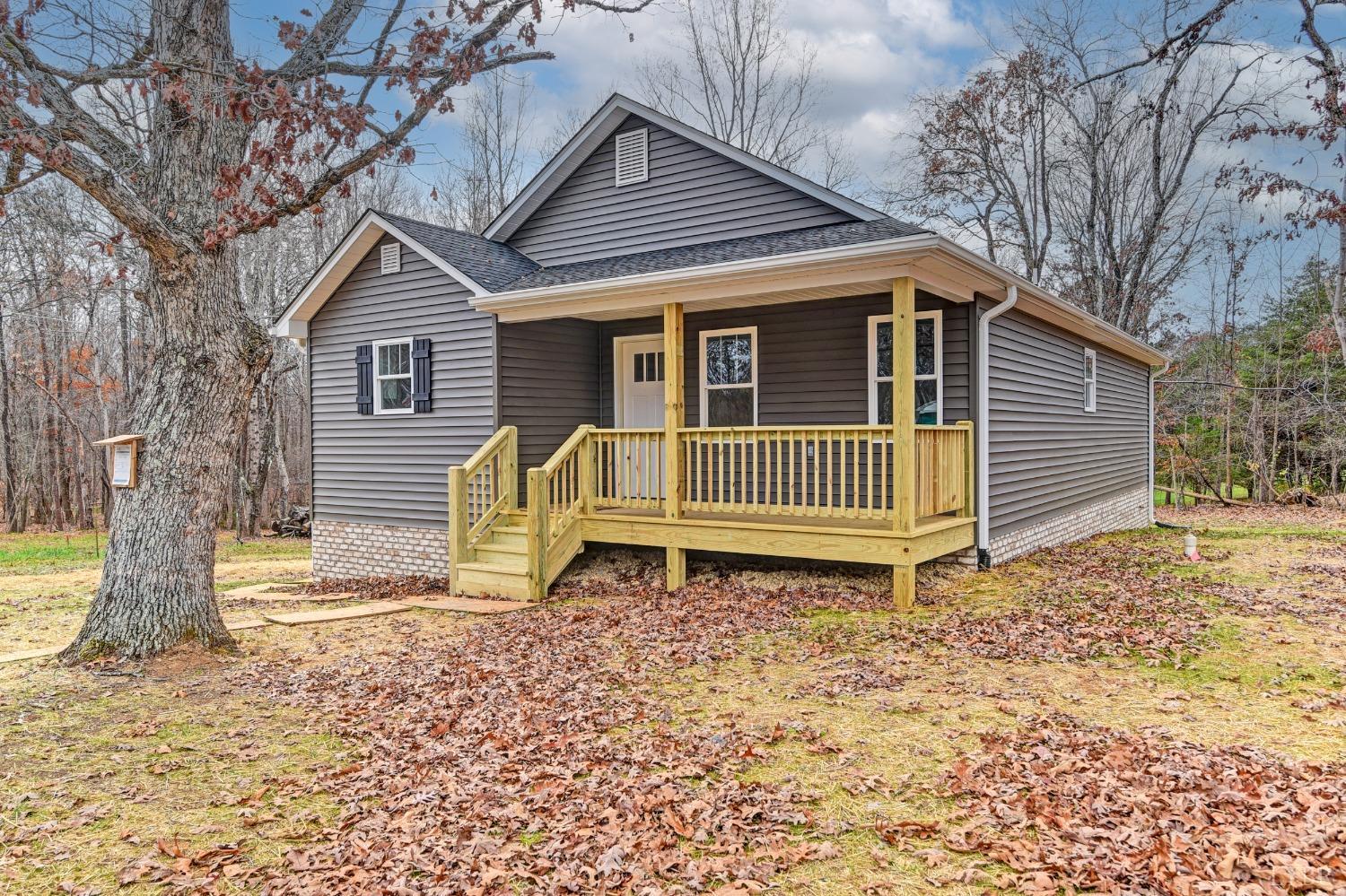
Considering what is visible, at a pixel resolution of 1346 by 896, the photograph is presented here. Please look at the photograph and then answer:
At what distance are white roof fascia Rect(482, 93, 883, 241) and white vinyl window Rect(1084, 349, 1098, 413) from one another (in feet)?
18.0

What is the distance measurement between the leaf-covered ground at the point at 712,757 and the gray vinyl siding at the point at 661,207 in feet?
18.9

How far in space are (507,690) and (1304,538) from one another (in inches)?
579

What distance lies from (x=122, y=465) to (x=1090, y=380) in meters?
14.0

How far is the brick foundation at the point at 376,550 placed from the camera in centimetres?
1178

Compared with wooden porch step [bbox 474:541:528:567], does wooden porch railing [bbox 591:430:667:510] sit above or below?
above

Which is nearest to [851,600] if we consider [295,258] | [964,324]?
[964,324]

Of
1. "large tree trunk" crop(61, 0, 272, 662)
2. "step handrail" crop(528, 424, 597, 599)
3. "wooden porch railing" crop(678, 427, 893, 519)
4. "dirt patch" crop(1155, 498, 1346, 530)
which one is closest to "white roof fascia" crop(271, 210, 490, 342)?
"step handrail" crop(528, 424, 597, 599)

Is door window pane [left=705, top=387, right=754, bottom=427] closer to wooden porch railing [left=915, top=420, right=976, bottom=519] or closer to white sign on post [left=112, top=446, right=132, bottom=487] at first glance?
wooden porch railing [left=915, top=420, right=976, bottom=519]

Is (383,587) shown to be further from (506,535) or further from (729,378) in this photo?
(729,378)

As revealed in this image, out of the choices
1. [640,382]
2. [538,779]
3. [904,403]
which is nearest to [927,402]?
[904,403]

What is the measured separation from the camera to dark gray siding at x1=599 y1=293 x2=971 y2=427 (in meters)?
9.70

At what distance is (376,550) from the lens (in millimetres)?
12469

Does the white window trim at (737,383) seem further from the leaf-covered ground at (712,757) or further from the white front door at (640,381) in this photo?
the leaf-covered ground at (712,757)

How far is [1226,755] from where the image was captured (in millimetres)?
4336
